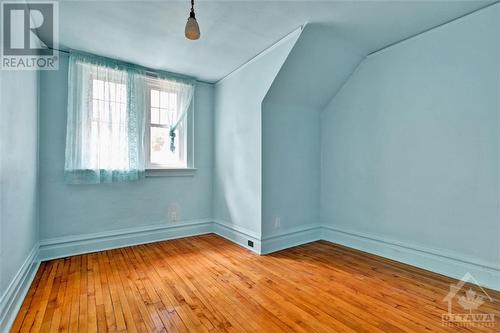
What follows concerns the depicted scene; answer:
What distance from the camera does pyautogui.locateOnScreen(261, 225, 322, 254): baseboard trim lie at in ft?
9.82

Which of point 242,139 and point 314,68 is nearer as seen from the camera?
point 314,68

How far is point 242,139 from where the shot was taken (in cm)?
334

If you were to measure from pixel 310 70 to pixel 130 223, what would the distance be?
10.0 ft

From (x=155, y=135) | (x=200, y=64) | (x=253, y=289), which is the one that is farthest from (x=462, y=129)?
(x=155, y=135)

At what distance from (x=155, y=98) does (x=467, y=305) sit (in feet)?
13.4

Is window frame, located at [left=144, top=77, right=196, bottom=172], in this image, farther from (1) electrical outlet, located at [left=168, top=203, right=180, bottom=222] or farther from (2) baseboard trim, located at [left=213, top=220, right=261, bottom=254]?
(2) baseboard trim, located at [left=213, top=220, right=261, bottom=254]

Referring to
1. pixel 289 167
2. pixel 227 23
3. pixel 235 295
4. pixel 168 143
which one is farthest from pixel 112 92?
pixel 235 295

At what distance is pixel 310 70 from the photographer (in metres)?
2.92

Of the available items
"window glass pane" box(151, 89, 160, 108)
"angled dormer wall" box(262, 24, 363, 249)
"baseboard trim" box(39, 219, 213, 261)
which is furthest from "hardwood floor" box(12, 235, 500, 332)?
"window glass pane" box(151, 89, 160, 108)

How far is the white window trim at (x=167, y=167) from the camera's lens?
3447 millimetres

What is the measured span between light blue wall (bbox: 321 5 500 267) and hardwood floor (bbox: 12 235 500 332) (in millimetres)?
467

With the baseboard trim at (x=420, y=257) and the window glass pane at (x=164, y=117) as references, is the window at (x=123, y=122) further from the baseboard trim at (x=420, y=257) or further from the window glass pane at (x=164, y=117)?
the baseboard trim at (x=420, y=257)

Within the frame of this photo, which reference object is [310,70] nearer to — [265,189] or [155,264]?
[265,189]

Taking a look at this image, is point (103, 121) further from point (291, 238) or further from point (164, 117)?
point (291, 238)
